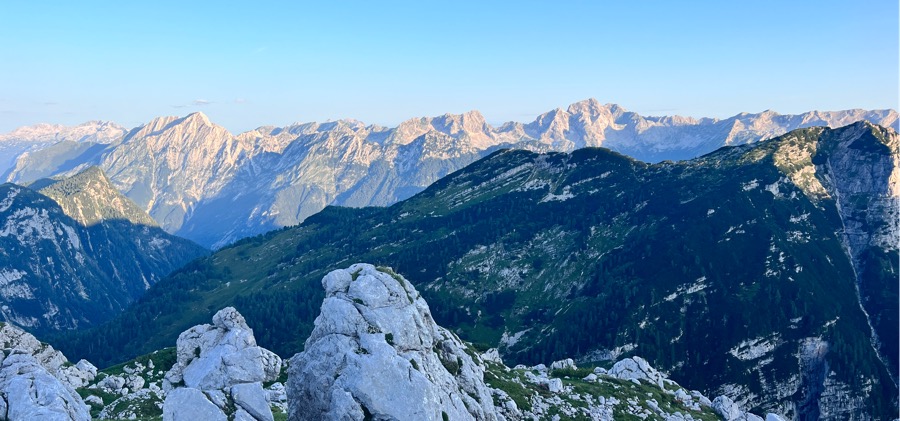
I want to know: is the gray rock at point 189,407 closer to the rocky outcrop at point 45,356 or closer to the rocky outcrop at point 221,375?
the rocky outcrop at point 221,375

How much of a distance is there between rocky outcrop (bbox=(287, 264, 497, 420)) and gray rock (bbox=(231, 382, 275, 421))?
404 cm

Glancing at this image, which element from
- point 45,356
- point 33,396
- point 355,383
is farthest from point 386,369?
point 45,356

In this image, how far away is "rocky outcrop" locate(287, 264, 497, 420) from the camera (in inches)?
1718

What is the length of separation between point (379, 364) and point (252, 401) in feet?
46.9

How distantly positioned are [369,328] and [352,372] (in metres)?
5.97

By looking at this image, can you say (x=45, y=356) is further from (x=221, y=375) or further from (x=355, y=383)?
(x=355, y=383)

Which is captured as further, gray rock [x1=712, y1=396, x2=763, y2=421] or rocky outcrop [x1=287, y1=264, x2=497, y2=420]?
gray rock [x1=712, y1=396, x2=763, y2=421]

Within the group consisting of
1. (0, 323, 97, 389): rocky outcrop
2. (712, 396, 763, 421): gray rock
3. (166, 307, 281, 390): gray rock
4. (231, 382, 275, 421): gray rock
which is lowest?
(712, 396, 763, 421): gray rock

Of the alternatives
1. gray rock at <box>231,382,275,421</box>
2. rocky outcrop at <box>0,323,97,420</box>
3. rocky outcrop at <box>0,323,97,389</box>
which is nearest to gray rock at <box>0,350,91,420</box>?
rocky outcrop at <box>0,323,97,420</box>

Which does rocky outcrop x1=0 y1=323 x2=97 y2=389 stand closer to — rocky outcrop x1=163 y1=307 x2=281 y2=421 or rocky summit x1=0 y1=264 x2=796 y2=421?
rocky summit x1=0 y1=264 x2=796 y2=421

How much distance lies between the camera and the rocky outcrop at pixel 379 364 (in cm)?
4362

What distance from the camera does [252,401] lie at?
49969 millimetres

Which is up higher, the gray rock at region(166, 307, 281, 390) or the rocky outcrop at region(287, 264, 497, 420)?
the rocky outcrop at region(287, 264, 497, 420)

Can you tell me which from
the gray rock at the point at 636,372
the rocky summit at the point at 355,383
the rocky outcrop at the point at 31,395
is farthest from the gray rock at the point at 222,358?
the gray rock at the point at 636,372
